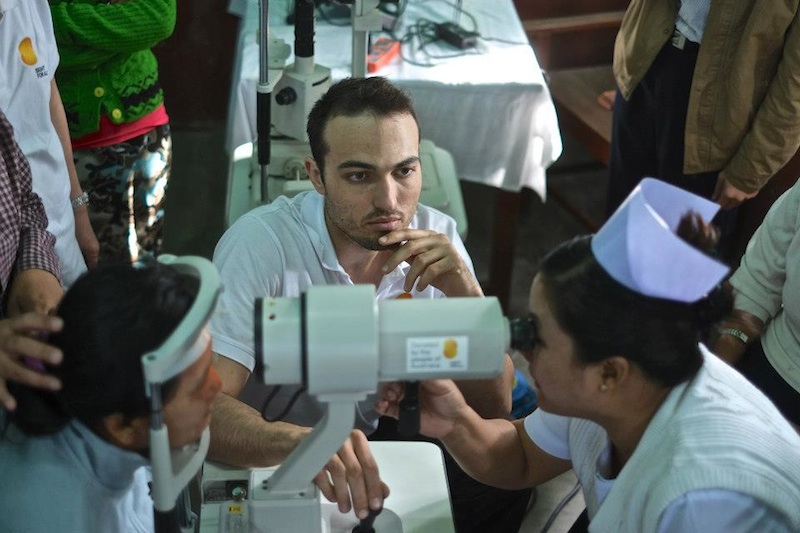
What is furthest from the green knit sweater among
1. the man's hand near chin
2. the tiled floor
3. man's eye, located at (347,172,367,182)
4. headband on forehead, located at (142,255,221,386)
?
headband on forehead, located at (142,255,221,386)

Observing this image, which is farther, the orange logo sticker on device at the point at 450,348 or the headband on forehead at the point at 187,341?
the orange logo sticker on device at the point at 450,348

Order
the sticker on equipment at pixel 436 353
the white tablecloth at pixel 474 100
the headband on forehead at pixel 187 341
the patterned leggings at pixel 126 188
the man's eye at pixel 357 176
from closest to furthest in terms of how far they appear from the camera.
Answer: the headband on forehead at pixel 187 341 → the sticker on equipment at pixel 436 353 → the man's eye at pixel 357 176 → the patterned leggings at pixel 126 188 → the white tablecloth at pixel 474 100

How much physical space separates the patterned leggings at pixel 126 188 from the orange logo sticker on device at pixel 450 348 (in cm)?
149

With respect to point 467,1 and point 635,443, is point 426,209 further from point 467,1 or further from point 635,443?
point 467,1

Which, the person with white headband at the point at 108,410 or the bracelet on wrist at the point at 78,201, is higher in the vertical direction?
the person with white headband at the point at 108,410

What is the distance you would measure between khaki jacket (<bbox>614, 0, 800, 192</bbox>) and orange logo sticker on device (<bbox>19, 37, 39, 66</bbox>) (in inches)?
61.5

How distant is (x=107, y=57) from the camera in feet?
7.73

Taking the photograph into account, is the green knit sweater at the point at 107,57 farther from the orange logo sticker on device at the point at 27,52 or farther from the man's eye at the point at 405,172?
the man's eye at the point at 405,172

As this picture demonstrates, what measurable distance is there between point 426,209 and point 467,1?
4.63 feet

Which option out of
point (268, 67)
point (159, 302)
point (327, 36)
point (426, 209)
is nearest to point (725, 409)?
point (159, 302)

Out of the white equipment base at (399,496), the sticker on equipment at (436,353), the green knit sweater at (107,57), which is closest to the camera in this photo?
the sticker on equipment at (436,353)

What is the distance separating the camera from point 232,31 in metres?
4.02

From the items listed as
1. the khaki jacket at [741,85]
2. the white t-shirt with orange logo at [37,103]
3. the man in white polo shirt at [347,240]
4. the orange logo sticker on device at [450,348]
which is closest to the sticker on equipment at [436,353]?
the orange logo sticker on device at [450,348]

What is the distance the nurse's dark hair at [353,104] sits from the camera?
193 cm
